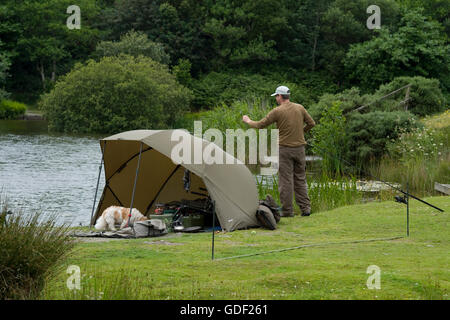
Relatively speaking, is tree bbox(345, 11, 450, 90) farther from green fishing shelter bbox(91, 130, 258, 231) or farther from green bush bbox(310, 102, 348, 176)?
green fishing shelter bbox(91, 130, 258, 231)

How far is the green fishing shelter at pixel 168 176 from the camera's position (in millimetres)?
10875

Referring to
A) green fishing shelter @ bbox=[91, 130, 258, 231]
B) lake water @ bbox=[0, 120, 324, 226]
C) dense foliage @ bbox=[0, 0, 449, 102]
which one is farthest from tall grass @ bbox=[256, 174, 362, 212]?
dense foliage @ bbox=[0, 0, 449, 102]

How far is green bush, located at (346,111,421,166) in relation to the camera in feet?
65.5

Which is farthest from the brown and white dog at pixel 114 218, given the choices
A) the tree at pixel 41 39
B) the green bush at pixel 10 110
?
the tree at pixel 41 39

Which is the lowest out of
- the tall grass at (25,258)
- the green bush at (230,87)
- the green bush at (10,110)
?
the tall grass at (25,258)

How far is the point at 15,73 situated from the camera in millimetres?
64000

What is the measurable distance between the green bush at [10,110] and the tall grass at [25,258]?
50793 mm

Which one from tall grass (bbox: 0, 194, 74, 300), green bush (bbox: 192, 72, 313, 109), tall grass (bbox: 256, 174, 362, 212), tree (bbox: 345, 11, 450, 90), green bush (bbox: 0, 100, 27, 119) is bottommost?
tall grass (bbox: 256, 174, 362, 212)

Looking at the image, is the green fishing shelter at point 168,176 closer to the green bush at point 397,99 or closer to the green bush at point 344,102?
the green bush at point 344,102

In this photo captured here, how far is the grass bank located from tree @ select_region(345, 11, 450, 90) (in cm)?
4123

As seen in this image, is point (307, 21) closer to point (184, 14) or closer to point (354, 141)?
point (184, 14)

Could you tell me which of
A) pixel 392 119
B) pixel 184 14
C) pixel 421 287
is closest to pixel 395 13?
pixel 184 14

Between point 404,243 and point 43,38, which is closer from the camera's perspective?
point 404,243

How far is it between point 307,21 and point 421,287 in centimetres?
6180
